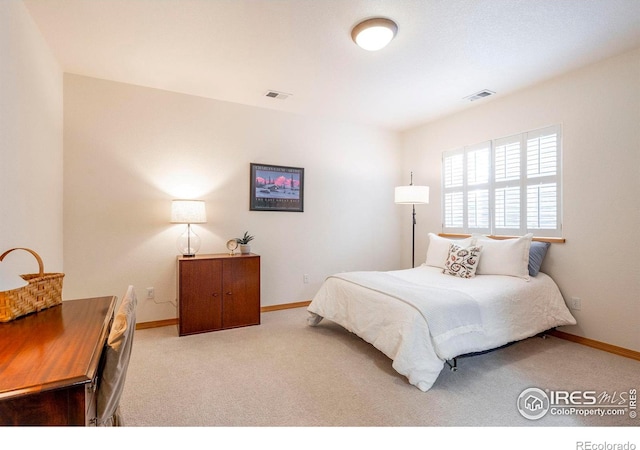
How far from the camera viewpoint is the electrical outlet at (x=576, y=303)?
3043 mm

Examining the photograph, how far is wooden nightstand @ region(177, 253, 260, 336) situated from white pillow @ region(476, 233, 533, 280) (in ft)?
8.11

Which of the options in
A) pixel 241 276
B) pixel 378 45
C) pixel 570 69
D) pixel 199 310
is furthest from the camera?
pixel 241 276

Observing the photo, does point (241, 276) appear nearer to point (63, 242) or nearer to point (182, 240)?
point (182, 240)

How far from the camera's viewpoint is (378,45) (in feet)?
8.05

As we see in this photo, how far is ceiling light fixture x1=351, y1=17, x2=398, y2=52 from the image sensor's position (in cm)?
227

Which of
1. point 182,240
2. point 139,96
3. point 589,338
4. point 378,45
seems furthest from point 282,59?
point 589,338

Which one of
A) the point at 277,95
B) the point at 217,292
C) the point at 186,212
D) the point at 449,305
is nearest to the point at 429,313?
the point at 449,305

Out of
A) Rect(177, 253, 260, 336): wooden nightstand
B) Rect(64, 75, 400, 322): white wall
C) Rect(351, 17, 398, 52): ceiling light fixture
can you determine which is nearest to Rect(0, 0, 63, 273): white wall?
Rect(64, 75, 400, 322): white wall

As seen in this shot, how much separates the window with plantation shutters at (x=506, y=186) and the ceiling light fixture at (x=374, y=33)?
2.10 m

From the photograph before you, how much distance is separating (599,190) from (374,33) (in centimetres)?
249

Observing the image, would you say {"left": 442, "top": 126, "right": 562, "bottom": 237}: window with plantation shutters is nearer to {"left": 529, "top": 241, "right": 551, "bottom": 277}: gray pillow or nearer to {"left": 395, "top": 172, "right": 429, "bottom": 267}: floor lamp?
{"left": 529, "top": 241, "right": 551, "bottom": 277}: gray pillow

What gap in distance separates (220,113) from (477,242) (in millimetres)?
3349

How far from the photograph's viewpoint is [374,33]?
2342 mm

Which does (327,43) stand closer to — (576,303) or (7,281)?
(7,281)
